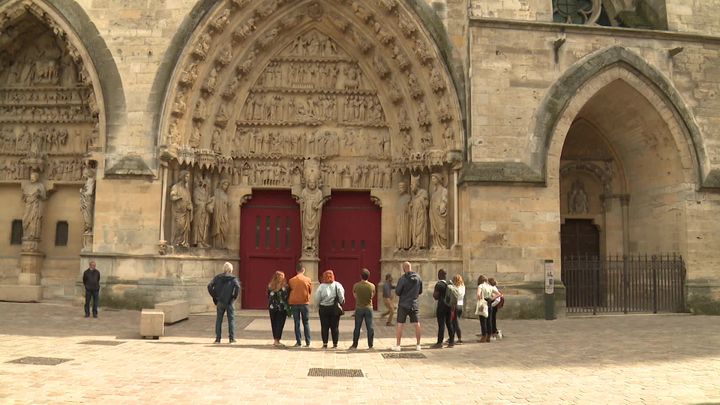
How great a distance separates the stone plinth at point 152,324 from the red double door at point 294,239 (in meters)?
5.33

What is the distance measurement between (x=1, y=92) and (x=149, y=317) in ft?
31.6

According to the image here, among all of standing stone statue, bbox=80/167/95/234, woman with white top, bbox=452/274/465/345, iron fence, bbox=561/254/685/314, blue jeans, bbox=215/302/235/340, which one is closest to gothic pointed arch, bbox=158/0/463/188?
standing stone statue, bbox=80/167/95/234

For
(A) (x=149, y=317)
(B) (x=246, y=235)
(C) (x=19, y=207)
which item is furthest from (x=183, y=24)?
(A) (x=149, y=317)

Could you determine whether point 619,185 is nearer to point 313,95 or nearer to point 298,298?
point 313,95

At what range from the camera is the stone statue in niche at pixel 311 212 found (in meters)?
14.2

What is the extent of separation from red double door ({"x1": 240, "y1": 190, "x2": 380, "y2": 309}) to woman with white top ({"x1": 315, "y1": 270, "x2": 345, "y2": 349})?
580cm

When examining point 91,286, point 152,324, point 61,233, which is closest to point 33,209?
point 61,233

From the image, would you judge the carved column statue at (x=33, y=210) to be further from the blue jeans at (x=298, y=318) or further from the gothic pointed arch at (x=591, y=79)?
the gothic pointed arch at (x=591, y=79)

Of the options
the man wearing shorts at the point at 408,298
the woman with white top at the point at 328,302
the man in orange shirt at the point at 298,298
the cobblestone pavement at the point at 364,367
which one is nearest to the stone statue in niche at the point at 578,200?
the cobblestone pavement at the point at 364,367

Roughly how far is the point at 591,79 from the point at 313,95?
6722 millimetres

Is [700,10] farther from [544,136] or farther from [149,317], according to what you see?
[149,317]

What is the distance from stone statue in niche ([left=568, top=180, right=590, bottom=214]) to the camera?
50.2 feet

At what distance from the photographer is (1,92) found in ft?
49.4

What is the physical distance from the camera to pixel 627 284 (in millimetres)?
13641
